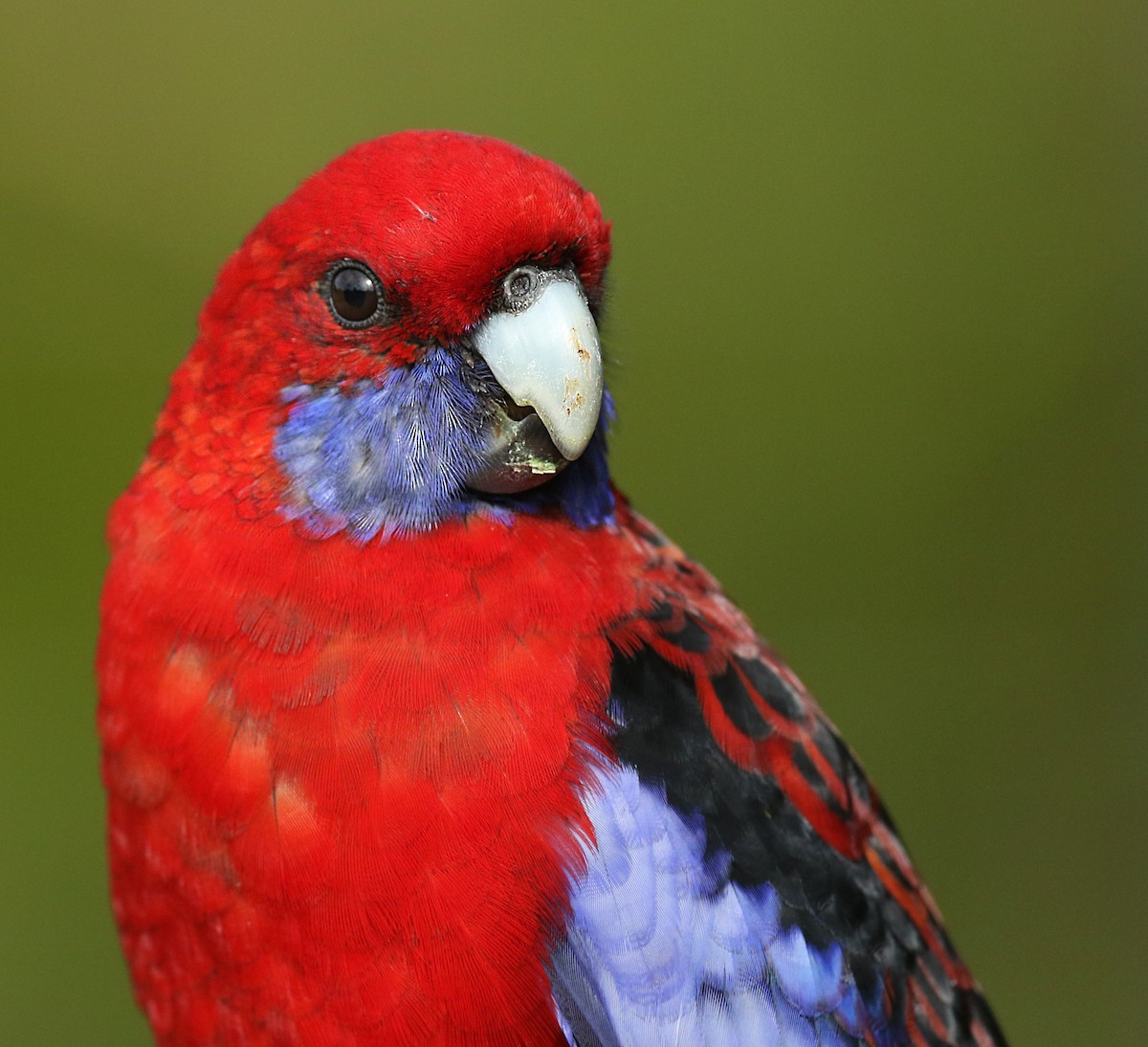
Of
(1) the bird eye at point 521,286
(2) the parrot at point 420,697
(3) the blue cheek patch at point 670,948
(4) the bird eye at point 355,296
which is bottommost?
(3) the blue cheek patch at point 670,948

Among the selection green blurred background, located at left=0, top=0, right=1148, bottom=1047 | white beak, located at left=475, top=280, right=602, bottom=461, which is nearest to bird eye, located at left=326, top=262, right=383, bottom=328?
white beak, located at left=475, top=280, right=602, bottom=461

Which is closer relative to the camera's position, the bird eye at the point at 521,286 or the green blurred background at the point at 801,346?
the bird eye at the point at 521,286

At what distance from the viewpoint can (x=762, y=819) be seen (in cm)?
147

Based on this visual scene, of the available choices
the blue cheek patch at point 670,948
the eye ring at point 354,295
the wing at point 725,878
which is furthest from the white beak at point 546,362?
the blue cheek patch at point 670,948

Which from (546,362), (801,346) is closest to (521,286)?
(546,362)

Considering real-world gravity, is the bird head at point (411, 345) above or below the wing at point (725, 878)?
above

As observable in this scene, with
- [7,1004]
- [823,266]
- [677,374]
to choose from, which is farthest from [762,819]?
[7,1004]

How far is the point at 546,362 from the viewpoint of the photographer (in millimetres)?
1324

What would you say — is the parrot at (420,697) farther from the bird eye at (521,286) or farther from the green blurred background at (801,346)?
the green blurred background at (801,346)

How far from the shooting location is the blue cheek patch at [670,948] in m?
1.32

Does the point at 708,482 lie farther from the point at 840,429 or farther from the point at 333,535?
the point at 333,535

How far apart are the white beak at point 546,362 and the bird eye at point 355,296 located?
0.40ft

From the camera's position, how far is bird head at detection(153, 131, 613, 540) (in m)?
1.29

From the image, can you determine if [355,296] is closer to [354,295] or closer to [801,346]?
[354,295]
